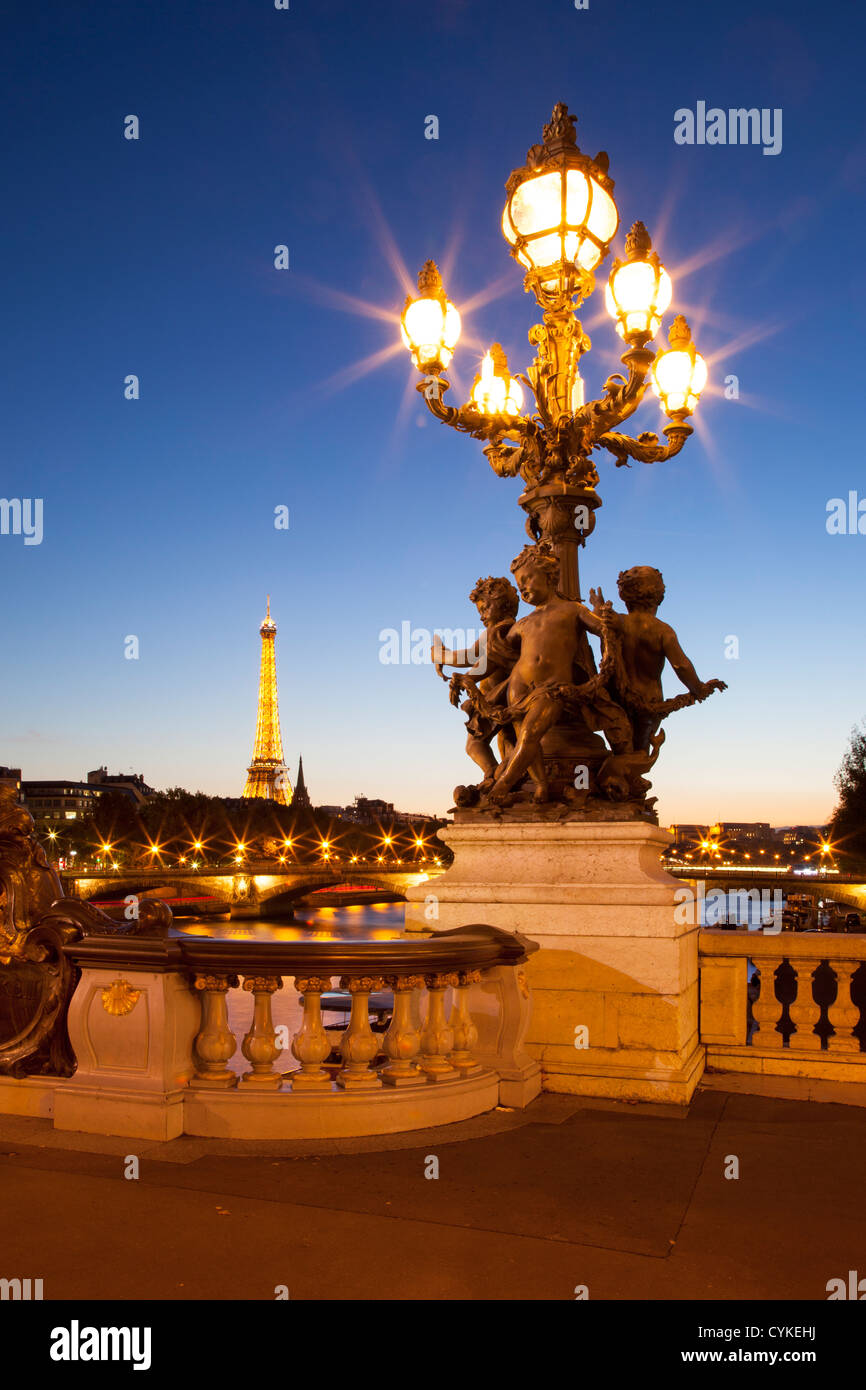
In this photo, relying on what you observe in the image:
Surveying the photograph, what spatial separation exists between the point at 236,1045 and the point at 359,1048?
63 centimetres

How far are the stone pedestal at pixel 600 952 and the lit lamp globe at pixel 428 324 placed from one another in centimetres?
413

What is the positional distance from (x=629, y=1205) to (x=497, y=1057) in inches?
74.3

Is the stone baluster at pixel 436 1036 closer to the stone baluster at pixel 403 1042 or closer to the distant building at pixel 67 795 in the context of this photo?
the stone baluster at pixel 403 1042

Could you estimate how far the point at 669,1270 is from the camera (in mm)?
3650

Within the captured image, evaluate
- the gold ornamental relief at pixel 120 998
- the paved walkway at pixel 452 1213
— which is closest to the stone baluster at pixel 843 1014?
the paved walkway at pixel 452 1213

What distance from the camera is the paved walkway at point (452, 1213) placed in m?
3.52

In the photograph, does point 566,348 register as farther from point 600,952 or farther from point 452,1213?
point 452,1213

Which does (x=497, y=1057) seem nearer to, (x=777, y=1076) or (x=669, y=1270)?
(x=777, y=1076)

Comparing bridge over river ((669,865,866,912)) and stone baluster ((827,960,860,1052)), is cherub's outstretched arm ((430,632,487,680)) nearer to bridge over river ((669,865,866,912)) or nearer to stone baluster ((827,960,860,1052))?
stone baluster ((827,960,860,1052))

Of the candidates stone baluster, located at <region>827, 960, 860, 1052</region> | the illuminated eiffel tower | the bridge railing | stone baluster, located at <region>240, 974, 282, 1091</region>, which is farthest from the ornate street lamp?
the illuminated eiffel tower

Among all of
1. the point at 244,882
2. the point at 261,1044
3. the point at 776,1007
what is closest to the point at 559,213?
the point at 776,1007

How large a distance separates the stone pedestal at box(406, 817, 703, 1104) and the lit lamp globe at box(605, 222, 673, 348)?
3.90 meters
